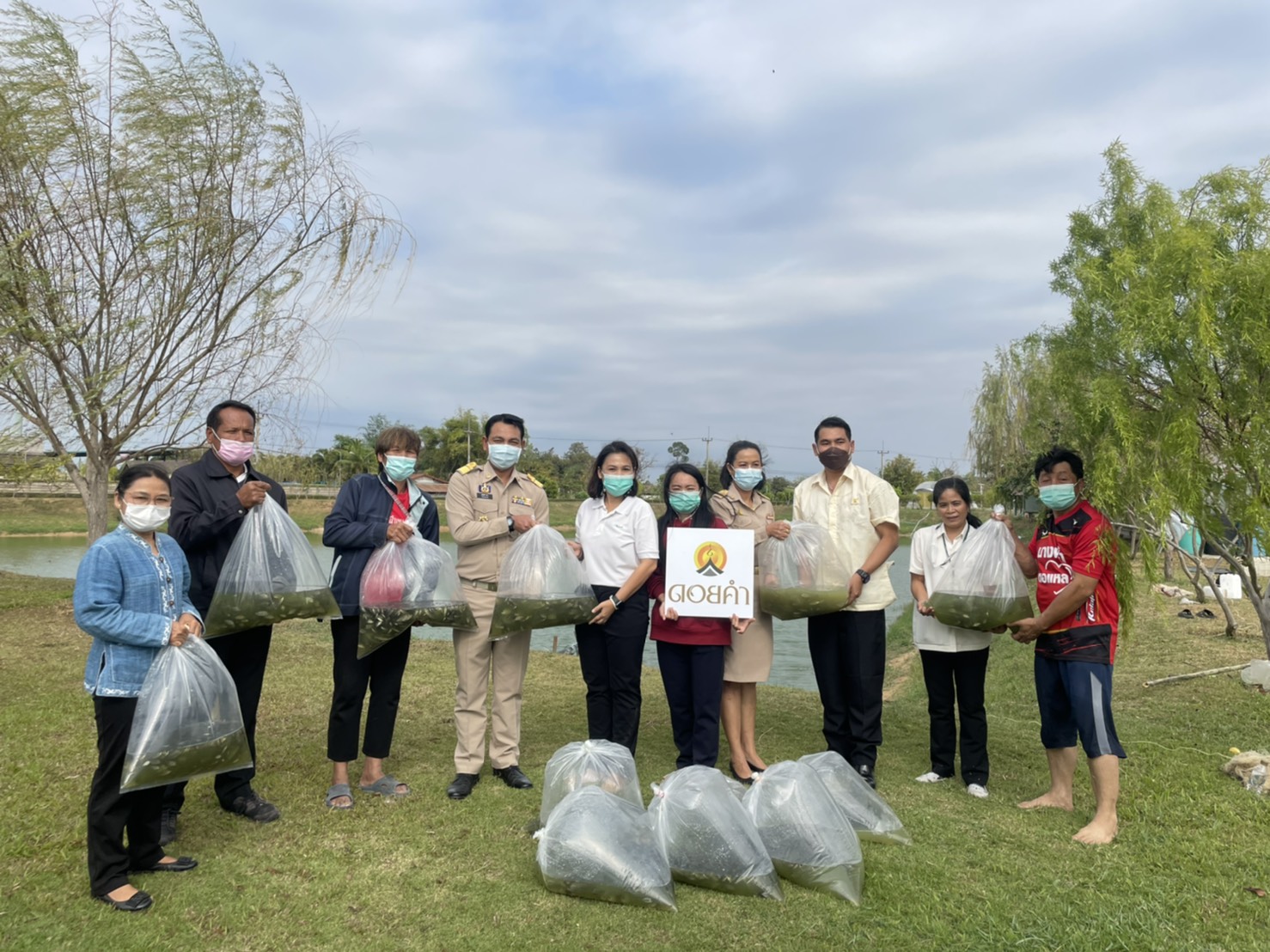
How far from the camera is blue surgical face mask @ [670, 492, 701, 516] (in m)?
Result: 4.52

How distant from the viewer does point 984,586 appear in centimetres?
428

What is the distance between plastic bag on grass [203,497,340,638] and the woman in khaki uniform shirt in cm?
208

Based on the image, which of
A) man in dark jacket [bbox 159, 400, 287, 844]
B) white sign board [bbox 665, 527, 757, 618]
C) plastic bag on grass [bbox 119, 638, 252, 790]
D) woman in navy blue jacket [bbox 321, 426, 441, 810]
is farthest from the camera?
white sign board [bbox 665, 527, 757, 618]

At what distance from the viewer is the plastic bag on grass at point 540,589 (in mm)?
4156

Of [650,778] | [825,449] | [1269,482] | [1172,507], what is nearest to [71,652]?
[650,778]

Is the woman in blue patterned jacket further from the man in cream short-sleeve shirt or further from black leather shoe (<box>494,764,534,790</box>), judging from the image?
the man in cream short-sleeve shirt

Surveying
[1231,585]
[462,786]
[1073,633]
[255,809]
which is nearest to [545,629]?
[462,786]

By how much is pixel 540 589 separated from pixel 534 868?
4.19 ft

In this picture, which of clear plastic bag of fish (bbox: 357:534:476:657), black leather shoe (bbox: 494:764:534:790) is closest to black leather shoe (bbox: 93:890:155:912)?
clear plastic bag of fish (bbox: 357:534:476:657)

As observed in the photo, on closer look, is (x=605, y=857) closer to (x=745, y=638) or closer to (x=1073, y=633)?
(x=745, y=638)

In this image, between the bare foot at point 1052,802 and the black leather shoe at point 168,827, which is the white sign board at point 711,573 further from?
the black leather shoe at point 168,827

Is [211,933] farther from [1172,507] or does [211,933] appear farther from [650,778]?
[1172,507]

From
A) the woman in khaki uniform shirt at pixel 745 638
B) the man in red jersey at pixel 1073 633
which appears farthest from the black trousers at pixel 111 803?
the man in red jersey at pixel 1073 633

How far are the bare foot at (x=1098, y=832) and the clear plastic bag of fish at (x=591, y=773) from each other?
200cm
